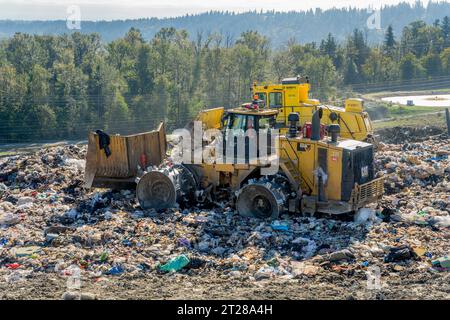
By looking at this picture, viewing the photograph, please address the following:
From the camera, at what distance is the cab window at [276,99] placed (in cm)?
1755

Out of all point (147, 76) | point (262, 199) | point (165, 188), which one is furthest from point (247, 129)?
point (147, 76)

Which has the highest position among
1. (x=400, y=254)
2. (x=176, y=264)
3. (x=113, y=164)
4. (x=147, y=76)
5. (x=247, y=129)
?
(x=147, y=76)

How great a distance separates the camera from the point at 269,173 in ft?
37.5

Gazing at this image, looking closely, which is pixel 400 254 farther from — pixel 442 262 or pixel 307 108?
pixel 307 108

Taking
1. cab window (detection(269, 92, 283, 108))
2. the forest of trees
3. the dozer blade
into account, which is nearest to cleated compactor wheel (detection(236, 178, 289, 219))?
the dozer blade

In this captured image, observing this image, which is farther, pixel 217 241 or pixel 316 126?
pixel 316 126

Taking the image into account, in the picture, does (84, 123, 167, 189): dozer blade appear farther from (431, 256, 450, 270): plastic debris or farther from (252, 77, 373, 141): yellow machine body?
(431, 256, 450, 270): plastic debris

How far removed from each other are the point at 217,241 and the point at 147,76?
116ft

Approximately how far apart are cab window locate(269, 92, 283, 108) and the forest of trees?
18172mm

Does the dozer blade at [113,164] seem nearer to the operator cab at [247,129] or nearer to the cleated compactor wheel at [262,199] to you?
the operator cab at [247,129]
